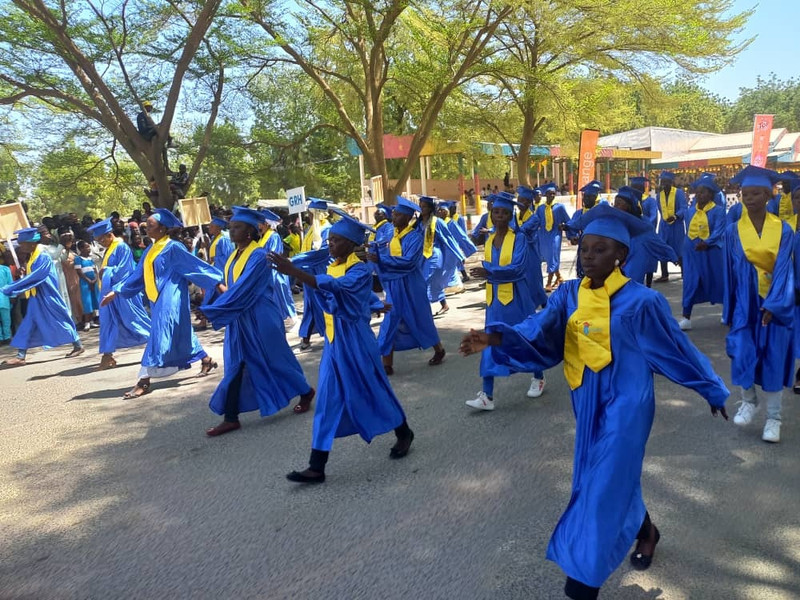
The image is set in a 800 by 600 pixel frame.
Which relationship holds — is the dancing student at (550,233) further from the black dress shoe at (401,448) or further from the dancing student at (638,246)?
the black dress shoe at (401,448)

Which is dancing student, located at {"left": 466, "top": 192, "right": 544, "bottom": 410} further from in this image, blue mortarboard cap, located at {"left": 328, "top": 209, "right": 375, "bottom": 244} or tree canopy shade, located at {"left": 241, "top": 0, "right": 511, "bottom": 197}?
tree canopy shade, located at {"left": 241, "top": 0, "right": 511, "bottom": 197}

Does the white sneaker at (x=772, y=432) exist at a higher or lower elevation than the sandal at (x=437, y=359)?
higher

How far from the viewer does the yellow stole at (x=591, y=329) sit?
8.78 feet

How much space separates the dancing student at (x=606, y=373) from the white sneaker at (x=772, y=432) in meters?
1.87

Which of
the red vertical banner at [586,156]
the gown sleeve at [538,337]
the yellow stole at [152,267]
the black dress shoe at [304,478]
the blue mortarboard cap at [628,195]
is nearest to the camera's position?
the gown sleeve at [538,337]

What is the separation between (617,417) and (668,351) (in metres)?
Result: 0.41

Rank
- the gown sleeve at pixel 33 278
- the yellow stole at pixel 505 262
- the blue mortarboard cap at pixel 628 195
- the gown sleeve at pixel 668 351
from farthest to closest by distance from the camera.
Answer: the gown sleeve at pixel 33 278, the blue mortarboard cap at pixel 628 195, the yellow stole at pixel 505 262, the gown sleeve at pixel 668 351

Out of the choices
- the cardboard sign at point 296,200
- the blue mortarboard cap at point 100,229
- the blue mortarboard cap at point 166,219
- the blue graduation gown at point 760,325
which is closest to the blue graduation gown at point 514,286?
the blue graduation gown at point 760,325

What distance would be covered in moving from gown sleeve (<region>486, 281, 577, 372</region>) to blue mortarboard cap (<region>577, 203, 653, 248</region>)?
0.35 m

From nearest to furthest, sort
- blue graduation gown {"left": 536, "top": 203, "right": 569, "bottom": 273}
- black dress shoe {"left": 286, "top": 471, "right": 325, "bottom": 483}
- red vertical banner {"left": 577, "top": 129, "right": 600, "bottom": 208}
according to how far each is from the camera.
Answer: black dress shoe {"left": 286, "top": 471, "right": 325, "bottom": 483} → blue graduation gown {"left": 536, "top": 203, "right": 569, "bottom": 273} → red vertical banner {"left": 577, "top": 129, "right": 600, "bottom": 208}

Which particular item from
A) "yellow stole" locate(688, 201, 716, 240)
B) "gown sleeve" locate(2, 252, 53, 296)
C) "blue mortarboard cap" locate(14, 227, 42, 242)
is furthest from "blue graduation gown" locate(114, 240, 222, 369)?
"yellow stole" locate(688, 201, 716, 240)

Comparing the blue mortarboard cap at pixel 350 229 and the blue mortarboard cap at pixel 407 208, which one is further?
the blue mortarboard cap at pixel 407 208

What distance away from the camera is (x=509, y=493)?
374cm

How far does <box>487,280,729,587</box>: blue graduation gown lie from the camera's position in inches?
96.2
